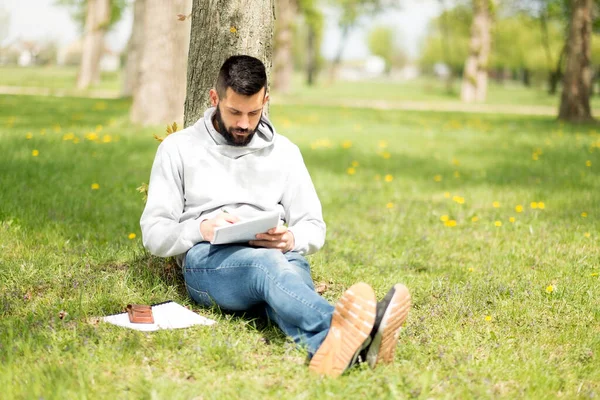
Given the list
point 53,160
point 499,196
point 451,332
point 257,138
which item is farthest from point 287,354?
point 53,160

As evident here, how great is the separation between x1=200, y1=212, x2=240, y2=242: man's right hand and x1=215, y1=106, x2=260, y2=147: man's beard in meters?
0.38

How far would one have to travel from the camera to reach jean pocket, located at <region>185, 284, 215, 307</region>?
3.44 metres

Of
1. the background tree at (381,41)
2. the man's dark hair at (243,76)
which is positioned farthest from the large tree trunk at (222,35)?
the background tree at (381,41)

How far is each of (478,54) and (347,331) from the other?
28.3 meters

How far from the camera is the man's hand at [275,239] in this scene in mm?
3205

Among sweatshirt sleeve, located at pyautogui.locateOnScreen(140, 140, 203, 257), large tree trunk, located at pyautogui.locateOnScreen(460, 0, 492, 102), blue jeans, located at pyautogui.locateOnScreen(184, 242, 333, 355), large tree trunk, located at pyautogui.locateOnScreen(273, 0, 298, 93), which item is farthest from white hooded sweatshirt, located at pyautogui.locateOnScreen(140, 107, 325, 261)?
large tree trunk, located at pyautogui.locateOnScreen(460, 0, 492, 102)

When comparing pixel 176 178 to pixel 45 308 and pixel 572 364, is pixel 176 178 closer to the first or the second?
pixel 45 308

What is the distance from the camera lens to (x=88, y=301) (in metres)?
3.49

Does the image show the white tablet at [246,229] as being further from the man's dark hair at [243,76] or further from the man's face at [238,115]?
the man's dark hair at [243,76]

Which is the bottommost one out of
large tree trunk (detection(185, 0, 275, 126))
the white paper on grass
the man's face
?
the white paper on grass

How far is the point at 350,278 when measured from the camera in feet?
14.0

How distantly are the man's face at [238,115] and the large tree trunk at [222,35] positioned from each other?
610 mm

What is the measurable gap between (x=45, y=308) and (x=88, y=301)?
206 millimetres

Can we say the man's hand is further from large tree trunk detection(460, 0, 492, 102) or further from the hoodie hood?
large tree trunk detection(460, 0, 492, 102)
